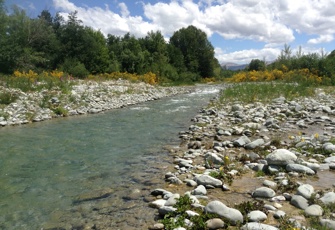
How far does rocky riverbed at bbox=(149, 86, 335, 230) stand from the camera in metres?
3.99

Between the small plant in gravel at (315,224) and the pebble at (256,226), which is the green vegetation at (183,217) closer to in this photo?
the pebble at (256,226)

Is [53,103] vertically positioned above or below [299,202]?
above

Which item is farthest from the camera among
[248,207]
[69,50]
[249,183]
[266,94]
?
[69,50]

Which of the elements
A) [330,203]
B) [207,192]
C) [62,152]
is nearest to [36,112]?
[62,152]

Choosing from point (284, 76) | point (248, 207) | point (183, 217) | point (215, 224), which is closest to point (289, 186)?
point (248, 207)

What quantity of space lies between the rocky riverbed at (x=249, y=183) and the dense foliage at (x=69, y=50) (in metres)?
24.2

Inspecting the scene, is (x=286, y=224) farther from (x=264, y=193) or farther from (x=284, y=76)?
(x=284, y=76)

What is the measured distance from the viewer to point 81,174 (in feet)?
21.4

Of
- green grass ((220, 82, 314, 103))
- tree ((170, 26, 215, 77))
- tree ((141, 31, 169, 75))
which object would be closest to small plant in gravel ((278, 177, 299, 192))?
green grass ((220, 82, 314, 103))

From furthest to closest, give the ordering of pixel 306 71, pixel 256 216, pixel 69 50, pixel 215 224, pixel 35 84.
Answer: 1. pixel 69 50
2. pixel 306 71
3. pixel 35 84
4. pixel 256 216
5. pixel 215 224

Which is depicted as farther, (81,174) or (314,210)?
(81,174)

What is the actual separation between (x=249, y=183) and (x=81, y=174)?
372 cm

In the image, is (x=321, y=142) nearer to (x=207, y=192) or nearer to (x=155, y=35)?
(x=207, y=192)

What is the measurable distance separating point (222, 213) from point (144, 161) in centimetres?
365
